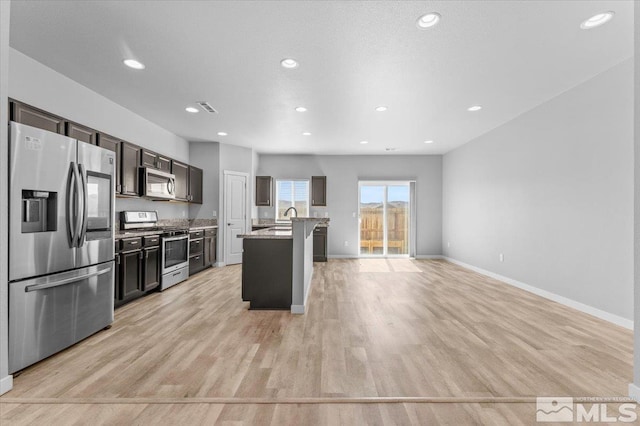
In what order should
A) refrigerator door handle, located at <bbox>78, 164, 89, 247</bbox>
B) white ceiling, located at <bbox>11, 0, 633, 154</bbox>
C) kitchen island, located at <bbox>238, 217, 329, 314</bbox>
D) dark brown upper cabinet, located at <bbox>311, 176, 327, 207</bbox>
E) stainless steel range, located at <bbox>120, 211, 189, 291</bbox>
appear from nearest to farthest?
white ceiling, located at <bbox>11, 0, 633, 154</bbox>
refrigerator door handle, located at <bbox>78, 164, 89, 247</bbox>
kitchen island, located at <bbox>238, 217, 329, 314</bbox>
stainless steel range, located at <bbox>120, 211, 189, 291</bbox>
dark brown upper cabinet, located at <bbox>311, 176, 327, 207</bbox>

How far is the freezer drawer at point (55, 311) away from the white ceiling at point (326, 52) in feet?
7.24

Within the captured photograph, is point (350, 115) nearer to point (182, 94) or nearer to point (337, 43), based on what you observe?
point (337, 43)

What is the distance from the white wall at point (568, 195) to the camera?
320 centimetres

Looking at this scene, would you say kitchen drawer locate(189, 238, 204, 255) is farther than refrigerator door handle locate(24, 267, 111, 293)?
Yes

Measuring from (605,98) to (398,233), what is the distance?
17.3 feet

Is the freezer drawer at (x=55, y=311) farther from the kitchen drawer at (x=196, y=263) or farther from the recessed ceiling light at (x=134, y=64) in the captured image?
the kitchen drawer at (x=196, y=263)

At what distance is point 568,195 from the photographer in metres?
3.86

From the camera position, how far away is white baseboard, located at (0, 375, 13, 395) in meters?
1.91

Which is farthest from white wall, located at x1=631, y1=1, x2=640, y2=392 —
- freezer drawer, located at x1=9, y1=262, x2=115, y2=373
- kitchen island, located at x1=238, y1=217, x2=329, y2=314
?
freezer drawer, located at x1=9, y1=262, x2=115, y2=373

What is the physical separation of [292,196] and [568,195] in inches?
228

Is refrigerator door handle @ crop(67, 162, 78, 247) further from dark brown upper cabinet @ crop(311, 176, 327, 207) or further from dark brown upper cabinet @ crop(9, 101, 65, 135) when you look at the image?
dark brown upper cabinet @ crop(311, 176, 327, 207)

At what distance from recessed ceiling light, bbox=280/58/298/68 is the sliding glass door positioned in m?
5.18

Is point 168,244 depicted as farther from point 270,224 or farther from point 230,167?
point 270,224

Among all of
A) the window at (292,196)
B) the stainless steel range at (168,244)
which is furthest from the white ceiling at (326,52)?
the window at (292,196)
